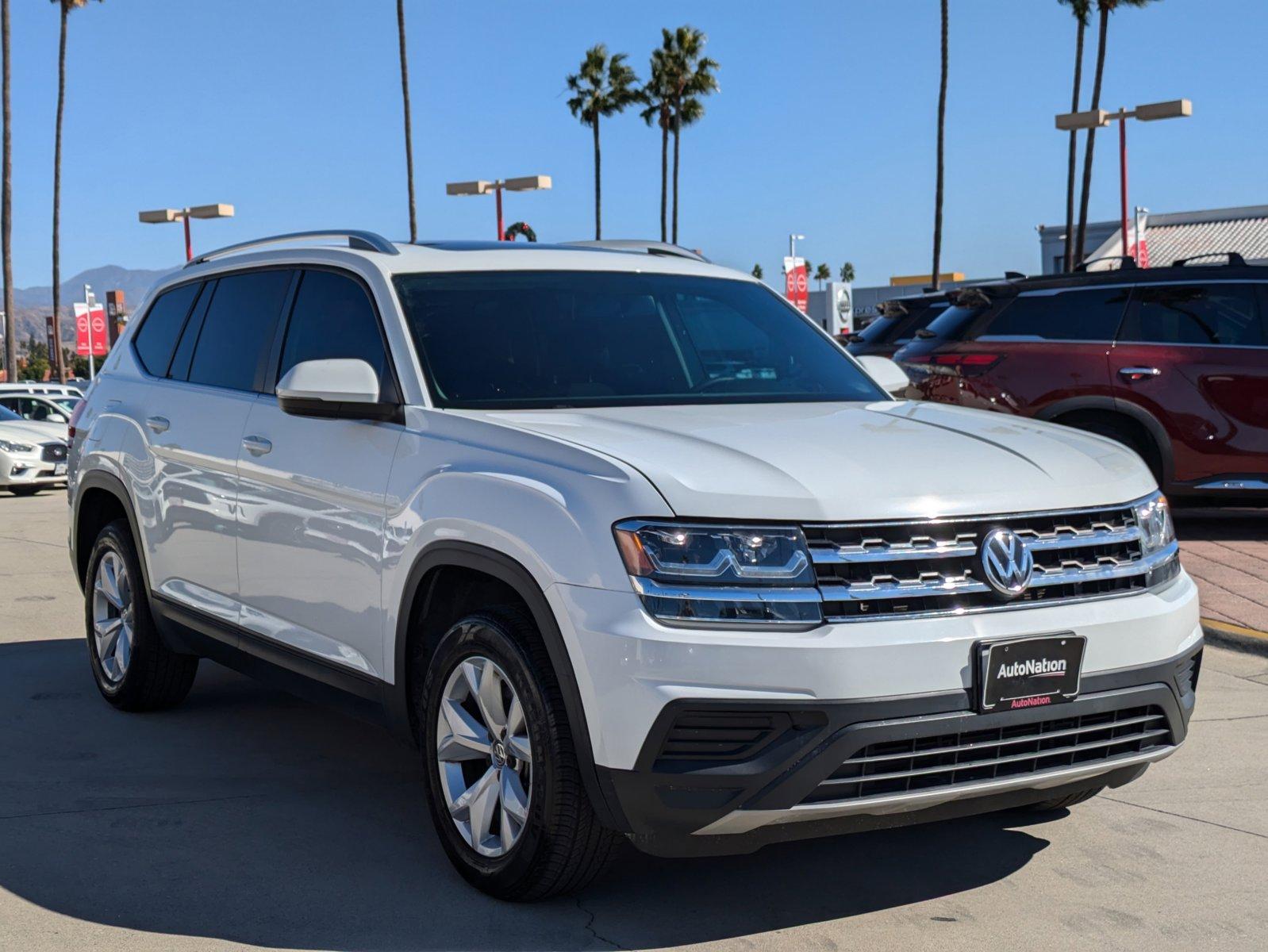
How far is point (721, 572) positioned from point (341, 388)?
1.49 meters

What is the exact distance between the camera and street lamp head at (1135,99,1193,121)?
26969mm

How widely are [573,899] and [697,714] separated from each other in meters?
0.89

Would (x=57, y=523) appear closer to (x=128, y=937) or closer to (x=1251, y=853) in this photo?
(x=128, y=937)

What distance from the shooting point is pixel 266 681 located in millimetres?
5383

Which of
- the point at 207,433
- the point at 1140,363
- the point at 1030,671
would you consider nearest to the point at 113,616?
the point at 207,433

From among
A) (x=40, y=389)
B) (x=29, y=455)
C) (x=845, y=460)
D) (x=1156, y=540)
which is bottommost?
(x=29, y=455)

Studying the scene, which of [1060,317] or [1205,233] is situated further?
[1205,233]

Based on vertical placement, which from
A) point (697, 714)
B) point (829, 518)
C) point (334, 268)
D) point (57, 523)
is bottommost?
point (57, 523)

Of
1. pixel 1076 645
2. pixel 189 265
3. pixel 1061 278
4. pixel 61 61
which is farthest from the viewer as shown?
pixel 61 61

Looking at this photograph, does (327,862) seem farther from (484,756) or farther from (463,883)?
(484,756)

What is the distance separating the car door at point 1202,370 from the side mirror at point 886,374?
5.58 metres

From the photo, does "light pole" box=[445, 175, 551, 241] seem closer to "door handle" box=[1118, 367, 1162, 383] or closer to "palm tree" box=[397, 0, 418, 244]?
"palm tree" box=[397, 0, 418, 244]

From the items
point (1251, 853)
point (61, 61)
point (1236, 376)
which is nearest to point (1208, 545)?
point (1236, 376)

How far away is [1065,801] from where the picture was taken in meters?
4.70
